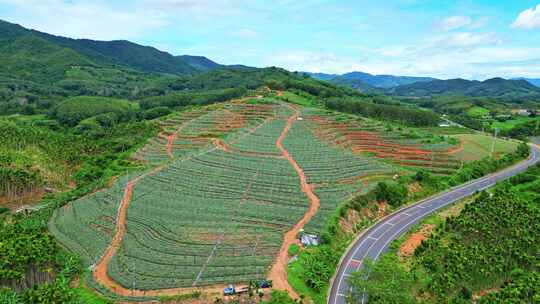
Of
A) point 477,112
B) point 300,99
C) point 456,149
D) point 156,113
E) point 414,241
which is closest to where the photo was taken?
point 414,241

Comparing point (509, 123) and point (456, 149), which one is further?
point (509, 123)

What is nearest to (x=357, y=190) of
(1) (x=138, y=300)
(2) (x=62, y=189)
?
(1) (x=138, y=300)

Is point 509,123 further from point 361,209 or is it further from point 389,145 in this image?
point 361,209

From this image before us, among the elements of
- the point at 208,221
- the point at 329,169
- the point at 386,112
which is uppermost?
the point at 386,112

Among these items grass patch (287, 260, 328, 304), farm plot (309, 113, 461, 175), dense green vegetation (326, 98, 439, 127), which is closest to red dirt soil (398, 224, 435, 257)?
grass patch (287, 260, 328, 304)

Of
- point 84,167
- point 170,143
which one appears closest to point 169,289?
point 170,143

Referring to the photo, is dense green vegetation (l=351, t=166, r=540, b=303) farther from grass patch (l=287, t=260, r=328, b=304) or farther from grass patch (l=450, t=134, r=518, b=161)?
grass patch (l=450, t=134, r=518, b=161)
